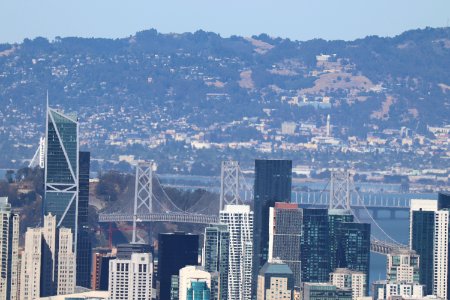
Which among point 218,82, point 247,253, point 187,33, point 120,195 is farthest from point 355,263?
point 187,33

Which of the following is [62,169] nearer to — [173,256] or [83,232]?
[83,232]

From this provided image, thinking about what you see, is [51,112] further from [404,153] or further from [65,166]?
[404,153]

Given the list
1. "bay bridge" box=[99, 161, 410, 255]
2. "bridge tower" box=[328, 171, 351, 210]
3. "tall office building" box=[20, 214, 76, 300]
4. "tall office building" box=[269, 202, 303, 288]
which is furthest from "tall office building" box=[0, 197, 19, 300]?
"bridge tower" box=[328, 171, 351, 210]

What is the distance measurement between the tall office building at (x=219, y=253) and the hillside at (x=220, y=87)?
5486 cm

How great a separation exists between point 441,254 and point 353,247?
281 cm

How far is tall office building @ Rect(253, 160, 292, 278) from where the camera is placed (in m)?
49.8

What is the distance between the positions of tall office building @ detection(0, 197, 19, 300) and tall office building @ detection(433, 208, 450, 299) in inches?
337

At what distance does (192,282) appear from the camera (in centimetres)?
4209

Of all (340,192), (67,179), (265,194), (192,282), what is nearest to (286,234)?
(67,179)

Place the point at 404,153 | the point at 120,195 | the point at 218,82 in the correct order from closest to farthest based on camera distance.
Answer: the point at 120,195 < the point at 404,153 < the point at 218,82

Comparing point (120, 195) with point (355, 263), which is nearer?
point (355, 263)

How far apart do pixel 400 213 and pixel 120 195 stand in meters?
18.4

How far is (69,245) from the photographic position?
49.3m

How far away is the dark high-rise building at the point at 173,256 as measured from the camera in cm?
4365
